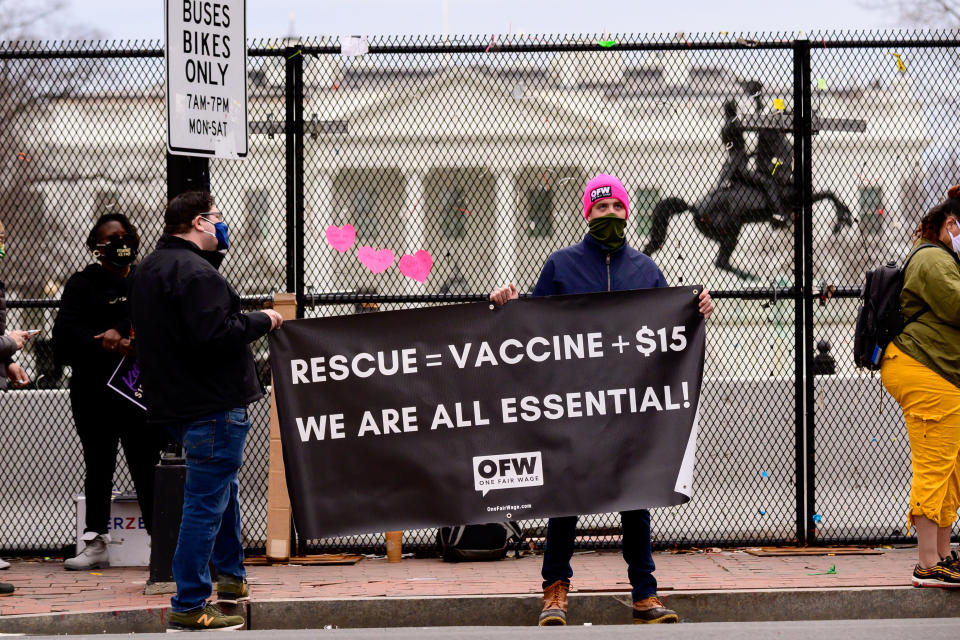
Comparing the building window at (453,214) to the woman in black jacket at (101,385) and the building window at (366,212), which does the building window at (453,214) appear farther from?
the woman in black jacket at (101,385)

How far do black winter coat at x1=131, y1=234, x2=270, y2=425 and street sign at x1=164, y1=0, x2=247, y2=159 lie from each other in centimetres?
98

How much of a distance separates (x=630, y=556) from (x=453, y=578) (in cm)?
133

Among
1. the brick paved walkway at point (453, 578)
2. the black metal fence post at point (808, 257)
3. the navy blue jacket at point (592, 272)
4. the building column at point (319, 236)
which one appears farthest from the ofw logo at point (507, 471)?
the black metal fence post at point (808, 257)

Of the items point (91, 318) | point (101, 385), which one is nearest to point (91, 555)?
point (101, 385)


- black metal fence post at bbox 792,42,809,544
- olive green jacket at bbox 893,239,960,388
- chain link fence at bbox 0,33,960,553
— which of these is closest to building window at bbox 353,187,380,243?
chain link fence at bbox 0,33,960,553

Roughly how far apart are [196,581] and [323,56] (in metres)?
3.47

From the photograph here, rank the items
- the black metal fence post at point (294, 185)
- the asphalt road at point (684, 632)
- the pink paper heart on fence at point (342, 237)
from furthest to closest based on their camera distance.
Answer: the pink paper heart on fence at point (342, 237) → the black metal fence post at point (294, 185) → the asphalt road at point (684, 632)

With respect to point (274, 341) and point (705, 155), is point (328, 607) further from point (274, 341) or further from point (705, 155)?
point (705, 155)

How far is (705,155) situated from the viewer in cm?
820

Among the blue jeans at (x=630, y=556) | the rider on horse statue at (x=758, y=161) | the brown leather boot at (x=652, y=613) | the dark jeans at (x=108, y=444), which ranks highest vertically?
the rider on horse statue at (x=758, y=161)

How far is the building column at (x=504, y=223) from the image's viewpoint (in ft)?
26.7

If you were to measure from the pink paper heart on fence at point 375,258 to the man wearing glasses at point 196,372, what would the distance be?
2101 millimetres

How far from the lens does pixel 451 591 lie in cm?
654

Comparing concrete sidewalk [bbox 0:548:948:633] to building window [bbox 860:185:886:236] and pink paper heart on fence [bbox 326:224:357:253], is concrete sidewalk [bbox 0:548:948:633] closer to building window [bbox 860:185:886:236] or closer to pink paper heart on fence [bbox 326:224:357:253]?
pink paper heart on fence [bbox 326:224:357:253]
